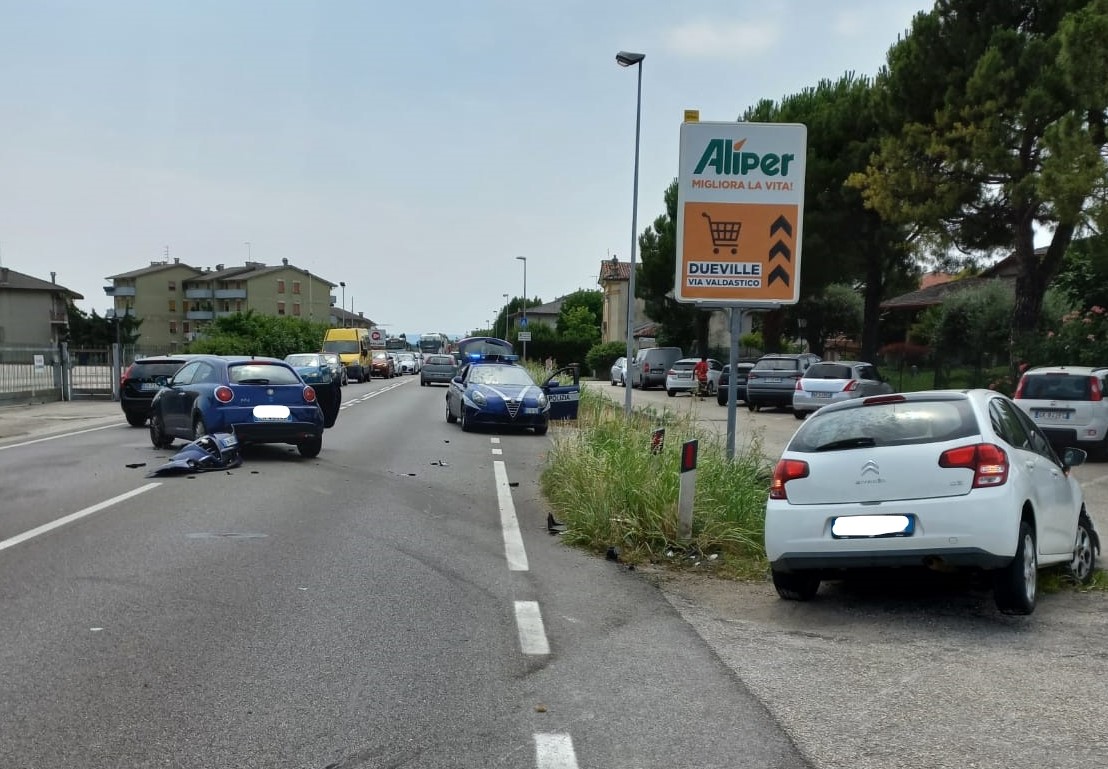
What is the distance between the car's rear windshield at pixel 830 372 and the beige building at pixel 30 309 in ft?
299

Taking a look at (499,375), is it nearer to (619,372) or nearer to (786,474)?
(786,474)

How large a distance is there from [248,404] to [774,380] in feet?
62.9

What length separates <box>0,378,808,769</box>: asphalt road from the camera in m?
4.08

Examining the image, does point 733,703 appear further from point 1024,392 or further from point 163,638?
point 1024,392

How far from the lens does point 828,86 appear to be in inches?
1565

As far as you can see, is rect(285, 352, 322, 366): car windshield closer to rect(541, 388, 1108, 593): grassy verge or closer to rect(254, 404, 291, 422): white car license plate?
rect(254, 404, 291, 422): white car license plate

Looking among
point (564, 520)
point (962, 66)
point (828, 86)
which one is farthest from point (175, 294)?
point (564, 520)

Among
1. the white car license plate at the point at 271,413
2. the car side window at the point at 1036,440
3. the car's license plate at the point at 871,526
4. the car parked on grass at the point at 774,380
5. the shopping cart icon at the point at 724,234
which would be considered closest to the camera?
the car's license plate at the point at 871,526

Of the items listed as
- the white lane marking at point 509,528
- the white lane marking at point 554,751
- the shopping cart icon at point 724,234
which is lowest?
the white lane marking at point 509,528

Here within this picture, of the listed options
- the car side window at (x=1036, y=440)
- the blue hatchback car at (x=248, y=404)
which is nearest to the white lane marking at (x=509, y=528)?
the blue hatchback car at (x=248, y=404)

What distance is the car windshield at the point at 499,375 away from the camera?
2231 centimetres

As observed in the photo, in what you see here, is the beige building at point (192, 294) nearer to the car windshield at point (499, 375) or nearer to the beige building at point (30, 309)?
the beige building at point (30, 309)

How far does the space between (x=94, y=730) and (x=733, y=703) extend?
9.03 feet

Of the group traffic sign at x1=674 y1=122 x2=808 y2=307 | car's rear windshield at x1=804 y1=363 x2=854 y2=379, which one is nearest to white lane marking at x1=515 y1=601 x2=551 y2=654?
traffic sign at x1=674 y1=122 x2=808 y2=307
